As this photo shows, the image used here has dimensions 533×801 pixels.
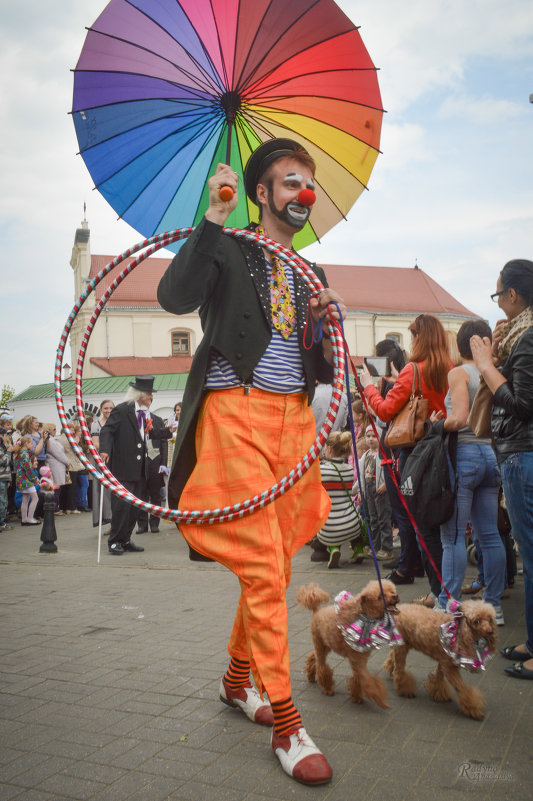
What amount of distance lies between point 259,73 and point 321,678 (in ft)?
11.0

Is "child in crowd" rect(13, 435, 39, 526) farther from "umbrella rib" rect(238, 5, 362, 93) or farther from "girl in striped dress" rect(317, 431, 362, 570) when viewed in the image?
"umbrella rib" rect(238, 5, 362, 93)

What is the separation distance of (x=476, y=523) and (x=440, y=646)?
5.02 ft

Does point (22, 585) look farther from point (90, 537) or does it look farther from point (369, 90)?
point (369, 90)

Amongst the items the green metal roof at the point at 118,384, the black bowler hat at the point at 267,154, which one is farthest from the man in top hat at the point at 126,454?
the green metal roof at the point at 118,384

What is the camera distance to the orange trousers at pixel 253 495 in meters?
2.97

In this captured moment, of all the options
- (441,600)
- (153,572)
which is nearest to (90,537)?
(153,572)

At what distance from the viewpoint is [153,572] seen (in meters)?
8.14

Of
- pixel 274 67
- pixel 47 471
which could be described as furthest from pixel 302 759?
pixel 47 471

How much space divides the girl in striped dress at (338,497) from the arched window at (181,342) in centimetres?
4092

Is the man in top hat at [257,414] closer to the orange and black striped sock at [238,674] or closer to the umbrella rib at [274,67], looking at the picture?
the orange and black striped sock at [238,674]

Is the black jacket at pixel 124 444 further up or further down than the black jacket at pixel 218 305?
further down

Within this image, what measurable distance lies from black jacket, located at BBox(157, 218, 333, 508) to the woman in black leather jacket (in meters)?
1.19

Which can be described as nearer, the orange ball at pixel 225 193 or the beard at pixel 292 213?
the orange ball at pixel 225 193

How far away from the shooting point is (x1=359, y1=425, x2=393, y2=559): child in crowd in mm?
7996
